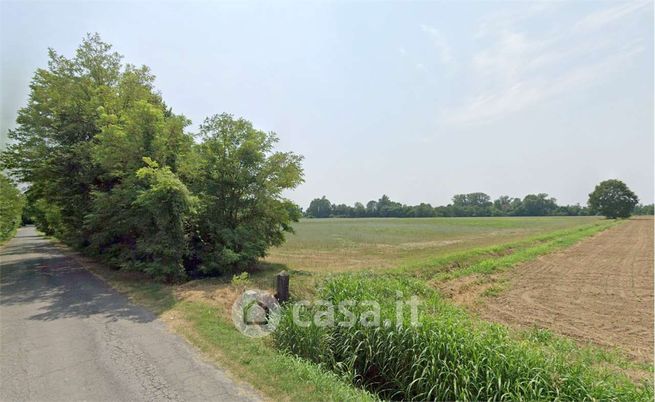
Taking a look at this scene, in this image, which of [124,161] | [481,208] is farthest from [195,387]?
[481,208]

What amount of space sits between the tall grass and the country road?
1.93m

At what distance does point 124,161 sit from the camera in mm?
10992

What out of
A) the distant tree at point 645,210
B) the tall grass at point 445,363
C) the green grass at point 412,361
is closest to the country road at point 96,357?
the green grass at point 412,361

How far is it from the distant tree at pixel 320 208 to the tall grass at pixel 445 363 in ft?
346

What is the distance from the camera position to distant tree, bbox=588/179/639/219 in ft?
246

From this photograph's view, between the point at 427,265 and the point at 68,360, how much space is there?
39.3 feet

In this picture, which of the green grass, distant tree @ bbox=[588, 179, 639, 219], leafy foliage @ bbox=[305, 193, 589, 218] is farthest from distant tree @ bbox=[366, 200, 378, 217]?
the green grass

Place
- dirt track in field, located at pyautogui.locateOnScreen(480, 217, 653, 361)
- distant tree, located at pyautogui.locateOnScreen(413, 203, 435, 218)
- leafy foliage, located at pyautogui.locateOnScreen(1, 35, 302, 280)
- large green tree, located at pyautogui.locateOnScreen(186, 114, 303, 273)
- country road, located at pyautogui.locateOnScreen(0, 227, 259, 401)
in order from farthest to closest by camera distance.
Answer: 1. distant tree, located at pyautogui.locateOnScreen(413, 203, 435, 218)
2. large green tree, located at pyautogui.locateOnScreen(186, 114, 303, 273)
3. leafy foliage, located at pyautogui.locateOnScreen(1, 35, 302, 280)
4. dirt track in field, located at pyautogui.locateOnScreen(480, 217, 653, 361)
5. country road, located at pyautogui.locateOnScreen(0, 227, 259, 401)

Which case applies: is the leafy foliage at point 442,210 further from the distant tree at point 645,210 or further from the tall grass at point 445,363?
the tall grass at point 445,363

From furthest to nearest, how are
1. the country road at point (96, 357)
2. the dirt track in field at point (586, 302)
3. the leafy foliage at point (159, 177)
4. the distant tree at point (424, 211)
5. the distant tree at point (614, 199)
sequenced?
1. the distant tree at point (424, 211)
2. the distant tree at point (614, 199)
3. the leafy foliage at point (159, 177)
4. the dirt track in field at point (586, 302)
5. the country road at point (96, 357)

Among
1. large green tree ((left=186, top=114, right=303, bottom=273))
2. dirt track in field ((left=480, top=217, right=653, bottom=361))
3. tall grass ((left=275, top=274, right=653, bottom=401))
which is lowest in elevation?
dirt track in field ((left=480, top=217, right=653, bottom=361))

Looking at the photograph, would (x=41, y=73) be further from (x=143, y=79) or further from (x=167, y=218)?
(x=167, y=218)

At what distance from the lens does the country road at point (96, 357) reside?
12.9 feet

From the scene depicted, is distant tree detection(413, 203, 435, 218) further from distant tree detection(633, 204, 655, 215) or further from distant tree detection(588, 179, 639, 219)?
distant tree detection(633, 204, 655, 215)
